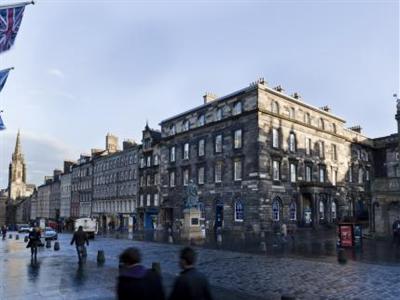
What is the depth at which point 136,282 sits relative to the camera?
5016 millimetres

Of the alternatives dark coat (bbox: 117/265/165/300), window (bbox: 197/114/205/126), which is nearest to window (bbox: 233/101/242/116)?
window (bbox: 197/114/205/126)

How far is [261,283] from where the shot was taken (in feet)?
42.7

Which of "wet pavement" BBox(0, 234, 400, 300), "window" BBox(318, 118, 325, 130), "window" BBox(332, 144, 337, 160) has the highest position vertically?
"window" BBox(318, 118, 325, 130)

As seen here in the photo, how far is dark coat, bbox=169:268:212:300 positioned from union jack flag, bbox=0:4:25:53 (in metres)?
10.4

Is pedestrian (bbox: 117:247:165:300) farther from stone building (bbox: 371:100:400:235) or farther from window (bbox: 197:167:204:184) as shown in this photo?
window (bbox: 197:167:204:184)

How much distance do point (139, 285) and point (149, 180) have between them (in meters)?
56.6

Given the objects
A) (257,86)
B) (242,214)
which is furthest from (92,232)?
(257,86)

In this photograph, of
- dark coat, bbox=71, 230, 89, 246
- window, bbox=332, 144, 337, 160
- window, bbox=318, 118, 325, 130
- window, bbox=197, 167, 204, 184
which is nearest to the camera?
dark coat, bbox=71, 230, 89, 246

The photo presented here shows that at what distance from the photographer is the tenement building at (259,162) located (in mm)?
41281

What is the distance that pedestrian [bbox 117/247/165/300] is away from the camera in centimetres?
496

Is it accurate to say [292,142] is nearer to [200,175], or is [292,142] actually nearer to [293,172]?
[293,172]

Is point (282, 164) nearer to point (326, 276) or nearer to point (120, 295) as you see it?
point (326, 276)

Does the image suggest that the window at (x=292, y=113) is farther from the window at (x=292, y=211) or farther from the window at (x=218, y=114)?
the window at (x=292, y=211)

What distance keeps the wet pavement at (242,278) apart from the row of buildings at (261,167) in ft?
54.7
